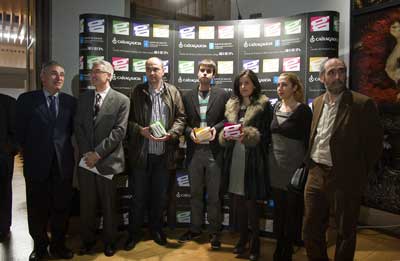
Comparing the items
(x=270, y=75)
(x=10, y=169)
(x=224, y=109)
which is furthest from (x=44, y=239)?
(x=270, y=75)

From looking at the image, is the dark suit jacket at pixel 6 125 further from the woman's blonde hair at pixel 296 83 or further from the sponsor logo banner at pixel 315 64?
the sponsor logo banner at pixel 315 64

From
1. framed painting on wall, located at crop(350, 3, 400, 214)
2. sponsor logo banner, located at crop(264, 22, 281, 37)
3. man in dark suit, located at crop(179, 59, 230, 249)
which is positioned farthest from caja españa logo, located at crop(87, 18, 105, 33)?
framed painting on wall, located at crop(350, 3, 400, 214)

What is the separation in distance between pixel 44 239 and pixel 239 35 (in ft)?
9.68

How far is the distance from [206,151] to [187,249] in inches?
38.0

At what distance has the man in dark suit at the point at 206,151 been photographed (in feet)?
11.0

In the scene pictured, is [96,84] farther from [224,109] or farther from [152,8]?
[152,8]

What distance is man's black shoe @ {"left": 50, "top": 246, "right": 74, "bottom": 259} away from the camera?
304cm

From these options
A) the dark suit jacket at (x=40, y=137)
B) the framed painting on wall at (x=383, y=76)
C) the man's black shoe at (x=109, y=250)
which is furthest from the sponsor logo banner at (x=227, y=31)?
the man's black shoe at (x=109, y=250)

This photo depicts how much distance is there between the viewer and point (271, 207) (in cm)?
369

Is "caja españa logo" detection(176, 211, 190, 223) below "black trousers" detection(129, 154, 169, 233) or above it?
below

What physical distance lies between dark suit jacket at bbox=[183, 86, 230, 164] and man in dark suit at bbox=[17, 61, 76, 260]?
1.13 m

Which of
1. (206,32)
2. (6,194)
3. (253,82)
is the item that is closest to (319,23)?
(253,82)

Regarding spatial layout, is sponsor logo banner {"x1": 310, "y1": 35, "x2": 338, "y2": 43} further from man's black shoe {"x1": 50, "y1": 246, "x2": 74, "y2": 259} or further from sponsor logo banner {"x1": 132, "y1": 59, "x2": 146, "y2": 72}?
man's black shoe {"x1": 50, "y1": 246, "x2": 74, "y2": 259}

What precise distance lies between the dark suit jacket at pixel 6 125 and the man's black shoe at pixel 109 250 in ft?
4.88
